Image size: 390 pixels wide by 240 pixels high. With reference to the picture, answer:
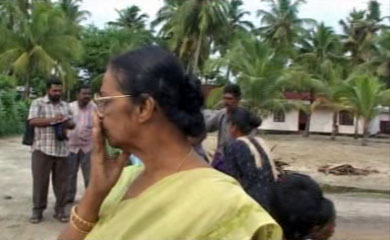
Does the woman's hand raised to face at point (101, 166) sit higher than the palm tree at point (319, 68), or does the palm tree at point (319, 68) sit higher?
the palm tree at point (319, 68)

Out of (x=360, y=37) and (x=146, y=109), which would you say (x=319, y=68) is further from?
(x=146, y=109)

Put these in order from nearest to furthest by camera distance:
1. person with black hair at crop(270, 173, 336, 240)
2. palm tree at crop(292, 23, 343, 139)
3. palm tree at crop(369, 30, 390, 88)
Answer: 1. person with black hair at crop(270, 173, 336, 240)
2. palm tree at crop(292, 23, 343, 139)
3. palm tree at crop(369, 30, 390, 88)

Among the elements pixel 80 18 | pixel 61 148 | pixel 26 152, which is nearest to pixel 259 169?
pixel 61 148

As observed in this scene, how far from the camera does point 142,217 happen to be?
1.43 metres

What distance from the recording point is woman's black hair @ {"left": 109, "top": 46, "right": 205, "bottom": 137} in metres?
1.50

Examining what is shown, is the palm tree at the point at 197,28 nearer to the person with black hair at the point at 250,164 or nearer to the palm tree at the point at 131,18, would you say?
the palm tree at the point at 131,18

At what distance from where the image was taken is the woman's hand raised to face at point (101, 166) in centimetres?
158

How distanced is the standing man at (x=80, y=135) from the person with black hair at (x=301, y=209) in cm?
513

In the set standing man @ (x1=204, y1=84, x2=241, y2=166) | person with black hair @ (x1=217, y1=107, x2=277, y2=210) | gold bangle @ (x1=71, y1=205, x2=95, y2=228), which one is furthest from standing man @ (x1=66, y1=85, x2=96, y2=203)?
gold bangle @ (x1=71, y1=205, x2=95, y2=228)

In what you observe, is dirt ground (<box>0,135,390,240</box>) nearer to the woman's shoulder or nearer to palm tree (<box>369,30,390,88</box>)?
the woman's shoulder

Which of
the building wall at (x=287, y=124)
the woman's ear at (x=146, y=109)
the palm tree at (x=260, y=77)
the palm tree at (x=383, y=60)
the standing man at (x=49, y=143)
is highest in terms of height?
the palm tree at (x=383, y=60)

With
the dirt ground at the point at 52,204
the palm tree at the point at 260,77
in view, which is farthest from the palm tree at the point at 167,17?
the dirt ground at the point at 52,204

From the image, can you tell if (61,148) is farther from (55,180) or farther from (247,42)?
(247,42)

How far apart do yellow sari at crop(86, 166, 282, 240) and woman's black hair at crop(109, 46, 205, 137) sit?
138 mm
